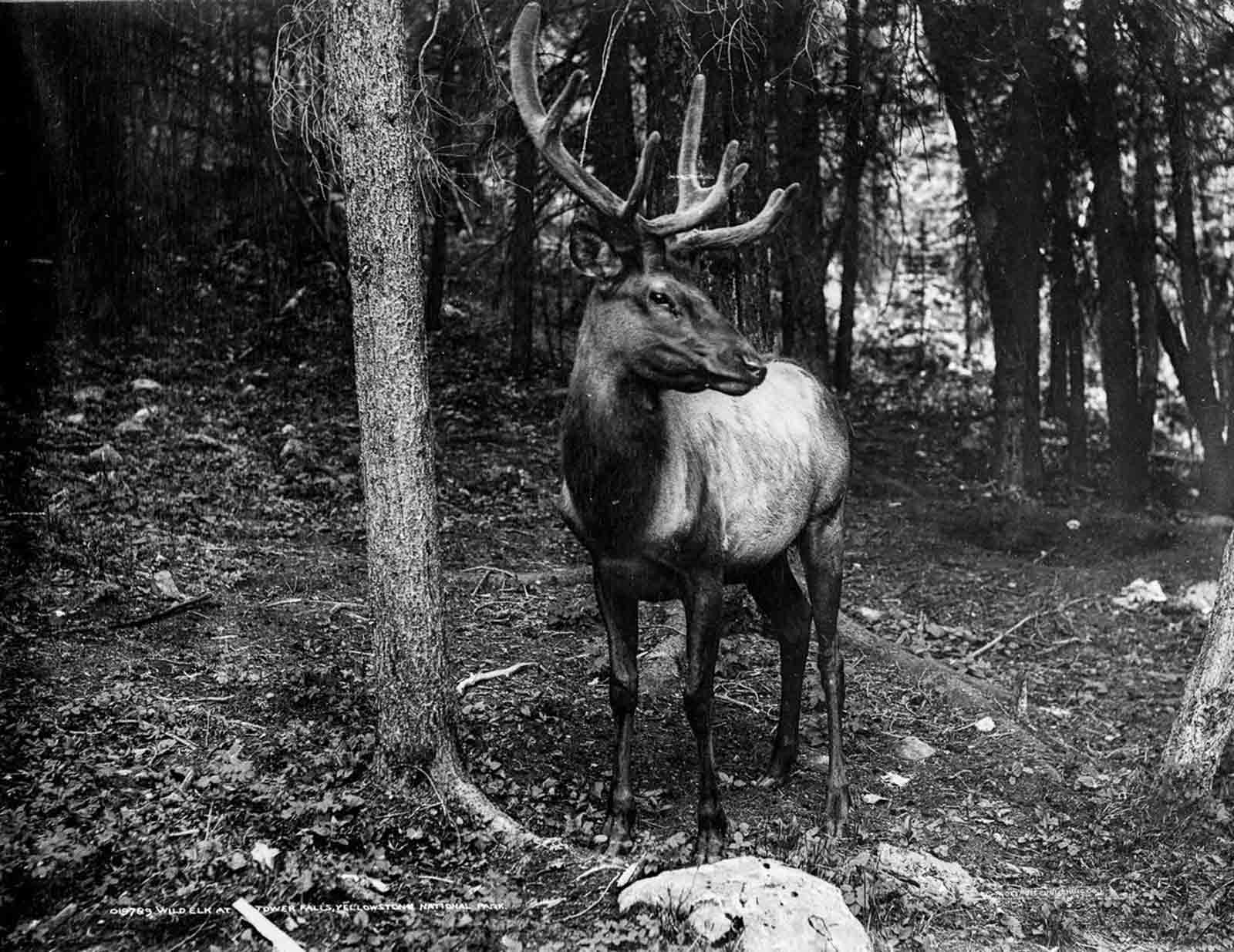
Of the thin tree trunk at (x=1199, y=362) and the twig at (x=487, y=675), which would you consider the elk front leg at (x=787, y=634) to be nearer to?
the twig at (x=487, y=675)

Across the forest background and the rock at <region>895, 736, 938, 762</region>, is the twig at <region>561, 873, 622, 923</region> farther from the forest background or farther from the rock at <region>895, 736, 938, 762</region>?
the rock at <region>895, 736, 938, 762</region>

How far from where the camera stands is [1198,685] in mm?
6445

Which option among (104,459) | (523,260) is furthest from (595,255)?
(523,260)

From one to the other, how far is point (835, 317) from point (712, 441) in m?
16.4

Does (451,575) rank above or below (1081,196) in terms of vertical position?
below

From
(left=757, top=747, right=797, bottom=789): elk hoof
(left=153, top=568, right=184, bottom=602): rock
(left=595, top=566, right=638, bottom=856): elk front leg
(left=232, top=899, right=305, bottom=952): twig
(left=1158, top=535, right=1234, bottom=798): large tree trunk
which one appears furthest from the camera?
(left=153, top=568, right=184, bottom=602): rock

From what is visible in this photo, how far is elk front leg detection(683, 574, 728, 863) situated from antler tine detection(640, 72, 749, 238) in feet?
5.78

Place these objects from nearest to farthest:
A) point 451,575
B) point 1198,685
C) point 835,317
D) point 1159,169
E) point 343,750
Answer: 1. point 343,750
2. point 1198,685
3. point 451,575
4. point 1159,169
5. point 835,317

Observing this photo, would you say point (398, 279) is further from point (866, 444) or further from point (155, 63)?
point (866, 444)

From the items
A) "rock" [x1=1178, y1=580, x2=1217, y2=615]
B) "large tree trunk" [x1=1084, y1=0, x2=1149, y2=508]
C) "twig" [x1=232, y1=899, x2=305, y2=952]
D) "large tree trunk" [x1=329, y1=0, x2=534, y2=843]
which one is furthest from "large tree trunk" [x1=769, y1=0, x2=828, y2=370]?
"twig" [x1=232, y1=899, x2=305, y2=952]

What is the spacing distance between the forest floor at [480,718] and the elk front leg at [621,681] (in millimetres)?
246

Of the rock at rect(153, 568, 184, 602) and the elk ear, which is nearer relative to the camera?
the elk ear

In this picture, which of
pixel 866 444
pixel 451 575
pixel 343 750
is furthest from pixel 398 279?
pixel 866 444

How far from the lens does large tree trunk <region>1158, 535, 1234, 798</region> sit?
628 cm
